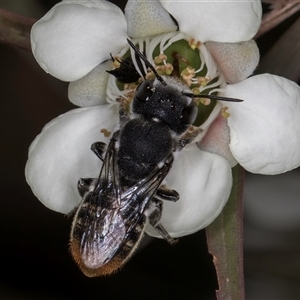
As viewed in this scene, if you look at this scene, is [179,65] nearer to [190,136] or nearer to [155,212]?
[190,136]

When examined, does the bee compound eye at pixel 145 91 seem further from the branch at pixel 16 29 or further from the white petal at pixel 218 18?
the branch at pixel 16 29

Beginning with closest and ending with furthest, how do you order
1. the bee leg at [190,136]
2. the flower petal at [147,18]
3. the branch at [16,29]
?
the bee leg at [190,136] < the flower petal at [147,18] < the branch at [16,29]

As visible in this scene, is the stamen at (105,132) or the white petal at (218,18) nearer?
the white petal at (218,18)

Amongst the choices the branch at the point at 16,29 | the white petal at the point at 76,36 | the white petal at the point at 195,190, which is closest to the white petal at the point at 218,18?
the white petal at the point at 76,36

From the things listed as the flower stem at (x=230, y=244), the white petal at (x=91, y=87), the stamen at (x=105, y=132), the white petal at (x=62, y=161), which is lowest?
the flower stem at (x=230, y=244)

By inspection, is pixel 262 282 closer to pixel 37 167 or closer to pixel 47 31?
pixel 37 167

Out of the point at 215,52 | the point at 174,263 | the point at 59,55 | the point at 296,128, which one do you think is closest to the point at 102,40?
the point at 59,55
